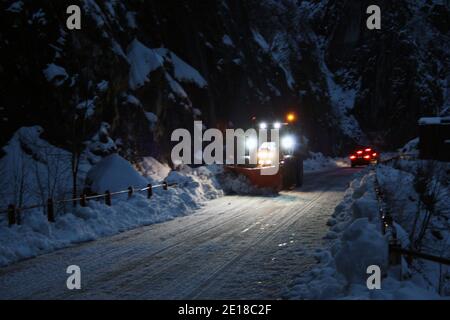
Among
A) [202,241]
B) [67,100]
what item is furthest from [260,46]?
[202,241]

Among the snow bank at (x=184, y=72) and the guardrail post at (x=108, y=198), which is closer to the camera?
the guardrail post at (x=108, y=198)

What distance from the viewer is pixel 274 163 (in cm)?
2072

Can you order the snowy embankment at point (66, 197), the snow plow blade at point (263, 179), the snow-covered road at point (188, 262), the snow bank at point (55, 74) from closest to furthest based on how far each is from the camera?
the snow-covered road at point (188, 262) < the snowy embankment at point (66, 197) < the snow plow blade at point (263, 179) < the snow bank at point (55, 74)

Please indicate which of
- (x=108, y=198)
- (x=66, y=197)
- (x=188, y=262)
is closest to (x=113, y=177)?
(x=66, y=197)

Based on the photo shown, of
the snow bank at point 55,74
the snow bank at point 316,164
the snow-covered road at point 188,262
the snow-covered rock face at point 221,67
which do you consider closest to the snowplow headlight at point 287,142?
the snow-covered road at point 188,262

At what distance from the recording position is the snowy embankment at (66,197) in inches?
420

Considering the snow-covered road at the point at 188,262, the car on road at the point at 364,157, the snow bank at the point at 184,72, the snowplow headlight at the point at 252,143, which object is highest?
the snow bank at the point at 184,72

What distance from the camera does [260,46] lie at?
50.7 metres

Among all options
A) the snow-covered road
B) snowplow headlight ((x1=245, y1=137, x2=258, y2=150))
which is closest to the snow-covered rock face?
snowplow headlight ((x1=245, y1=137, x2=258, y2=150))

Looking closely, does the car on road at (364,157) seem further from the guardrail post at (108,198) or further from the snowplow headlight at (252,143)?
the guardrail post at (108,198)

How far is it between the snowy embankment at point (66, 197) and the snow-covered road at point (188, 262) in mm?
698

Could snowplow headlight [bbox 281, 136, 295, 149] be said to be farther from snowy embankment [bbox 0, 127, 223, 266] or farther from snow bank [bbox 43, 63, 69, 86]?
snow bank [bbox 43, 63, 69, 86]

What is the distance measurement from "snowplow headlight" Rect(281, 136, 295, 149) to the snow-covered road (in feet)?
26.3

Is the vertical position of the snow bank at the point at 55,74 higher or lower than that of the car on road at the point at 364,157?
higher
